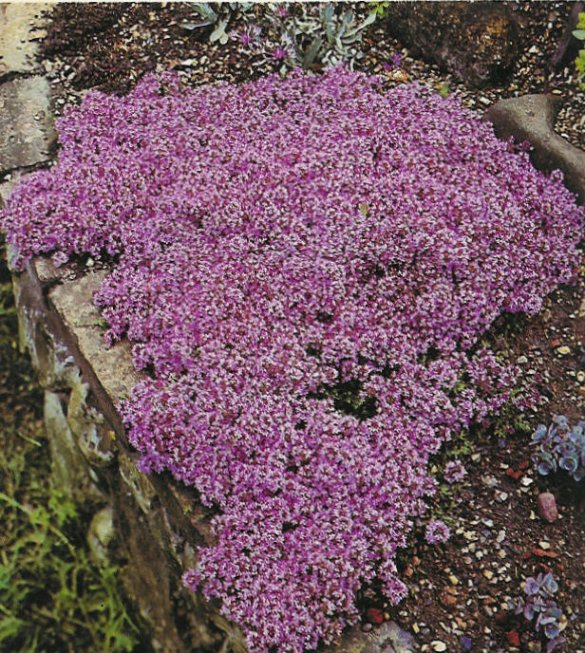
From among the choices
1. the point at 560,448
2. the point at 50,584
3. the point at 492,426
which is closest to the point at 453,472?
the point at 492,426

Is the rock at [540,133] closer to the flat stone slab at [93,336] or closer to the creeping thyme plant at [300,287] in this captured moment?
the creeping thyme plant at [300,287]

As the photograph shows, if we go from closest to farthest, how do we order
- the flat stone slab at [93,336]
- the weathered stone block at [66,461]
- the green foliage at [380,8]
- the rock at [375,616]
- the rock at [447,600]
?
the rock at [375,616] < the rock at [447,600] < the flat stone slab at [93,336] < the weathered stone block at [66,461] < the green foliage at [380,8]

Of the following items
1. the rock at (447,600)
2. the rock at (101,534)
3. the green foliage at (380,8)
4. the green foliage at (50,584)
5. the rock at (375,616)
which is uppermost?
the green foliage at (380,8)

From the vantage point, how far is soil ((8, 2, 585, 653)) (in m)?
3.49

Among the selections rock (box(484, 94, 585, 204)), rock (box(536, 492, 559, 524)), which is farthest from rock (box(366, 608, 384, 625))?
rock (box(484, 94, 585, 204))

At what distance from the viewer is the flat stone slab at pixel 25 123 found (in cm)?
519

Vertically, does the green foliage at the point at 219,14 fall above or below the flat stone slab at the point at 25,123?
above

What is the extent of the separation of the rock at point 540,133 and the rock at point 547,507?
1.96 metres

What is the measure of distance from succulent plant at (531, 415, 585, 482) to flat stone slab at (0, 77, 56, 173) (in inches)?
140

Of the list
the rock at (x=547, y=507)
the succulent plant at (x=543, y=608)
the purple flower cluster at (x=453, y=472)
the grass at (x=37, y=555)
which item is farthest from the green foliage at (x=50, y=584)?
the rock at (x=547, y=507)

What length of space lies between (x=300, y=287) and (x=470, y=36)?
8.88 feet

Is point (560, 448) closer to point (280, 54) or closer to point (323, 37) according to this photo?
point (280, 54)

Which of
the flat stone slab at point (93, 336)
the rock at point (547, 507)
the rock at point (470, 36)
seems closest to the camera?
the rock at point (547, 507)

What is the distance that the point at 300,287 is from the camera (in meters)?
4.09
